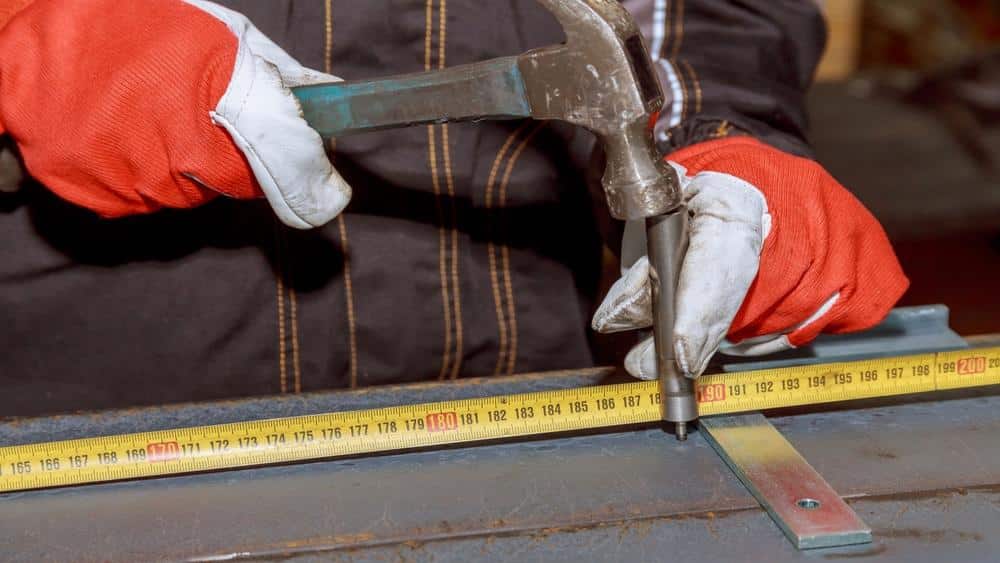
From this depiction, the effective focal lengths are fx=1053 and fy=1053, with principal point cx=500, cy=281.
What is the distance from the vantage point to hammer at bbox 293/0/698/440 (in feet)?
3.57

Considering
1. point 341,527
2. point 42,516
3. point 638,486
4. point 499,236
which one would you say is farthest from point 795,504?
point 42,516

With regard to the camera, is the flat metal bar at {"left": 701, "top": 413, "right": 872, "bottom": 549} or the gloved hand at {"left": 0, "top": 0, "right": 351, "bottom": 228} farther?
the gloved hand at {"left": 0, "top": 0, "right": 351, "bottom": 228}

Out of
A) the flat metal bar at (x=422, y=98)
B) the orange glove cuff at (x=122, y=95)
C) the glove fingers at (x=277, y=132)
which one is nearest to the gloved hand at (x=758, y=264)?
the flat metal bar at (x=422, y=98)

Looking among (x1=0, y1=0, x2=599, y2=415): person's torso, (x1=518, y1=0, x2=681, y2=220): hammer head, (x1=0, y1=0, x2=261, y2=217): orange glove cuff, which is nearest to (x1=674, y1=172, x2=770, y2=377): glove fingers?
(x1=518, y1=0, x2=681, y2=220): hammer head

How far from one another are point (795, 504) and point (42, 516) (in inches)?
33.0

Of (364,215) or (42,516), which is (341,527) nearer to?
(42,516)

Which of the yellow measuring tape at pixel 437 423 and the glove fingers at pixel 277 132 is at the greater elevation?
the glove fingers at pixel 277 132

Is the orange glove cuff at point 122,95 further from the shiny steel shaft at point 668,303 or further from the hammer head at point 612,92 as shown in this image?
the shiny steel shaft at point 668,303

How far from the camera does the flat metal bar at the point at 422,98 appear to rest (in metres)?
Answer: 1.15

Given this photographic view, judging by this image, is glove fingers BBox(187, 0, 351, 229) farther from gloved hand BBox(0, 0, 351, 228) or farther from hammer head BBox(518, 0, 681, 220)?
hammer head BBox(518, 0, 681, 220)

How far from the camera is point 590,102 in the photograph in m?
1.11

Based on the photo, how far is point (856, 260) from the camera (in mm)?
1327

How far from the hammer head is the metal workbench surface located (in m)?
0.33

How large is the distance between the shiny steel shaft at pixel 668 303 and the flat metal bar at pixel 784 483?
7 centimetres
